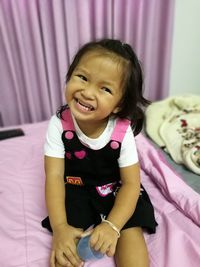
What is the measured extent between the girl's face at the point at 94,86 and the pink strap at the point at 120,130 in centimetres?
11

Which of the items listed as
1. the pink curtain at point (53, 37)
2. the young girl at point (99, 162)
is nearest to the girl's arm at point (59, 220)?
the young girl at point (99, 162)

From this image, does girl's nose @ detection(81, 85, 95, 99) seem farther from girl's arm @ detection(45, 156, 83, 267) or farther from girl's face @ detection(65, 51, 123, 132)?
girl's arm @ detection(45, 156, 83, 267)

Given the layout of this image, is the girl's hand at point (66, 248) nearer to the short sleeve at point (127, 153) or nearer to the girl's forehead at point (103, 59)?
the short sleeve at point (127, 153)

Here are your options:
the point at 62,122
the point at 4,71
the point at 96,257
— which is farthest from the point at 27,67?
the point at 96,257

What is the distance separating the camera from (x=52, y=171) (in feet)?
2.97

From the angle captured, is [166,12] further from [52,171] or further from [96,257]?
[96,257]

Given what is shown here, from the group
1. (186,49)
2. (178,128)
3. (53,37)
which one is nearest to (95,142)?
(178,128)

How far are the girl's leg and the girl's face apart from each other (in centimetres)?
37

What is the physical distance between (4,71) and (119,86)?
100cm

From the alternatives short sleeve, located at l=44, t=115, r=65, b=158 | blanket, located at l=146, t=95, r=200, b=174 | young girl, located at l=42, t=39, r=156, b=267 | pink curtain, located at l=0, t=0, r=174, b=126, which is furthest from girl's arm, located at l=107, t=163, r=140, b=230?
pink curtain, located at l=0, t=0, r=174, b=126

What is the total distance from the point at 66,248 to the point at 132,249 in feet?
0.63

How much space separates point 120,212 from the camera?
817mm

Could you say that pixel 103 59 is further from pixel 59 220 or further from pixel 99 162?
pixel 59 220

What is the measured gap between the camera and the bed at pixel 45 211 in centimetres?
83
